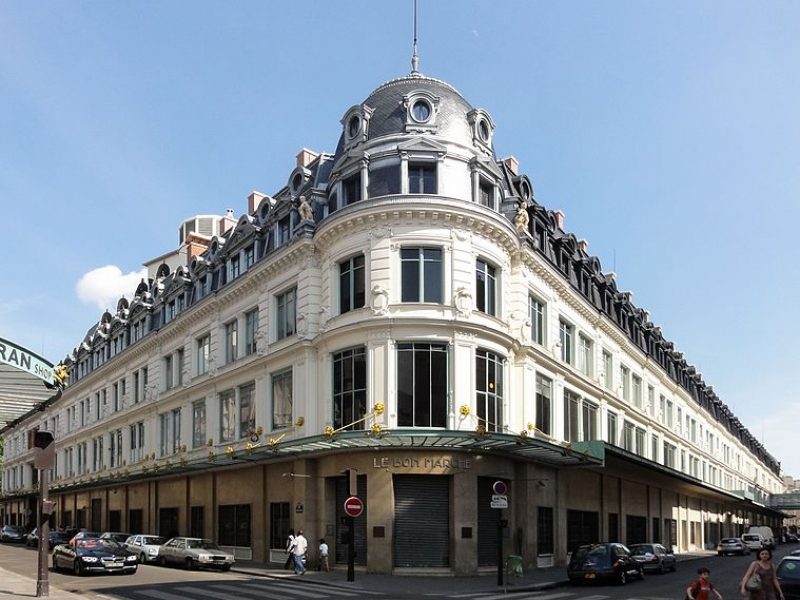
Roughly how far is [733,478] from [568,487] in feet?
219

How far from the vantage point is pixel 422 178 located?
35.0 metres

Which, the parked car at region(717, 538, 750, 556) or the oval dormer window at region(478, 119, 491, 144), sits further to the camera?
the parked car at region(717, 538, 750, 556)

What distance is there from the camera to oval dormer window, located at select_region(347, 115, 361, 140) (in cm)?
3725

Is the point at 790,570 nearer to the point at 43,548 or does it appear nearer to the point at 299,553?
the point at 299,553

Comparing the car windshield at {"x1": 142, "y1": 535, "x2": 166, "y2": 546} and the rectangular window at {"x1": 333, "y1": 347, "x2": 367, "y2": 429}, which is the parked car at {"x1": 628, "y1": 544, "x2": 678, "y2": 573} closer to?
the rectangular window at {"x1": 333, "y1": 347, "x2": 367, "y2": 429}

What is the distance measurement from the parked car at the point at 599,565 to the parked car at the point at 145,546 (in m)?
18.9

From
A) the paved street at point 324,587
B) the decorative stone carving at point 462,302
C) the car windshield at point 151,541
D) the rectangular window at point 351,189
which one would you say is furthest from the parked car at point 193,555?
the rectangular window at point 351,189

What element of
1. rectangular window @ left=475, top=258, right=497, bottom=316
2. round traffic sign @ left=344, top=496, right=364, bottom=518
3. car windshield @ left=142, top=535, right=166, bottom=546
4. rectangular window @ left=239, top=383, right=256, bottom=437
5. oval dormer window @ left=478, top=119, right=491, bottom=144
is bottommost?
car windshield @ left=142, top=535, right=166, bottom=546

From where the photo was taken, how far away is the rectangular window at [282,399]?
126ft

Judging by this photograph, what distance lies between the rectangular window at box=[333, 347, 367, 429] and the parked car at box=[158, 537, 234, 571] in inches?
278

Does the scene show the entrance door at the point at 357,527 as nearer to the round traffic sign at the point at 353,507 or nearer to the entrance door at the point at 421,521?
the entrance door at the point at 421,521

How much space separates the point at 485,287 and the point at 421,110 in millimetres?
7814

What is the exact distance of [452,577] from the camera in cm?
3161

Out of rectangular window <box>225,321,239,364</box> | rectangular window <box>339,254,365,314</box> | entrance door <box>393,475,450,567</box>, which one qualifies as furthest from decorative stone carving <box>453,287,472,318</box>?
rectangular window <box>225,321,239,364</box>
